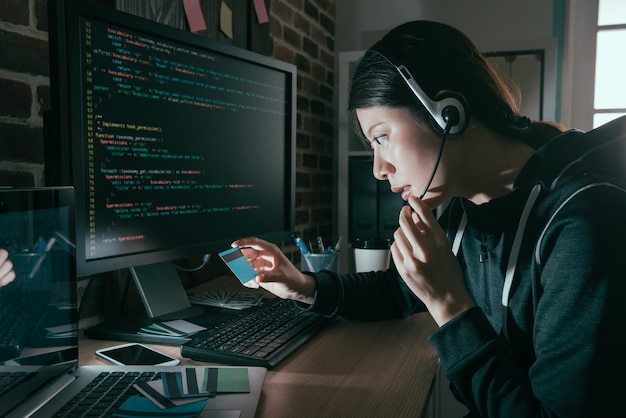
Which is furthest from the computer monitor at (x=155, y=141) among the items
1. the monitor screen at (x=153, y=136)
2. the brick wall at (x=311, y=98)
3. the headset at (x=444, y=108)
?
the brick wall at (x=311, y=98)

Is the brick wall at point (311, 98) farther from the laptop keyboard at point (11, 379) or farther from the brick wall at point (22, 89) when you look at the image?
the laptop keyboard at point (11, 379)

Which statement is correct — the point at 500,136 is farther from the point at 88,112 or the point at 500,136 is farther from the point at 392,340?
the point at 88,112

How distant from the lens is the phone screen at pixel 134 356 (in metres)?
0.73

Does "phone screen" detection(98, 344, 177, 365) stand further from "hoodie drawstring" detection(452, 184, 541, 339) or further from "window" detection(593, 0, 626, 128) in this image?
"window" detection(593, 0, 626, 128)

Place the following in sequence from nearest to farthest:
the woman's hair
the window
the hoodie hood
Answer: the hoodie hood → the woman's hair → the window

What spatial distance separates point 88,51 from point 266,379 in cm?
53

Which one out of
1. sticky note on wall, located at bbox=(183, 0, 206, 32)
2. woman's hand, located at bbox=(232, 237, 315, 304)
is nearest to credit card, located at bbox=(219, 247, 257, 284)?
woman's hand, located at bbox=(232, 237, 315, 304)

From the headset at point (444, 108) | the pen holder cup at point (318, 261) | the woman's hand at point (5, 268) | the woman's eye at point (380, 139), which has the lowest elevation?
the pen holder cup at point (318, 261)

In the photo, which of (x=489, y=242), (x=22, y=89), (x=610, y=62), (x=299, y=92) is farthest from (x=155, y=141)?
(x=610, y=62)

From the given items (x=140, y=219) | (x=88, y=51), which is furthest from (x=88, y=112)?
(x=140, y=219)

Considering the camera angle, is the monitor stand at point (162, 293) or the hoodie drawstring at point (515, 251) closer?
the hoodie drawstring at point (515, 251)

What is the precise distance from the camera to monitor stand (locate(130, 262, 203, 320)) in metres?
0.96

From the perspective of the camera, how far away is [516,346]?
2.61 feet

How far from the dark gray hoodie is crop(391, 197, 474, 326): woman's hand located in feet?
0.11
